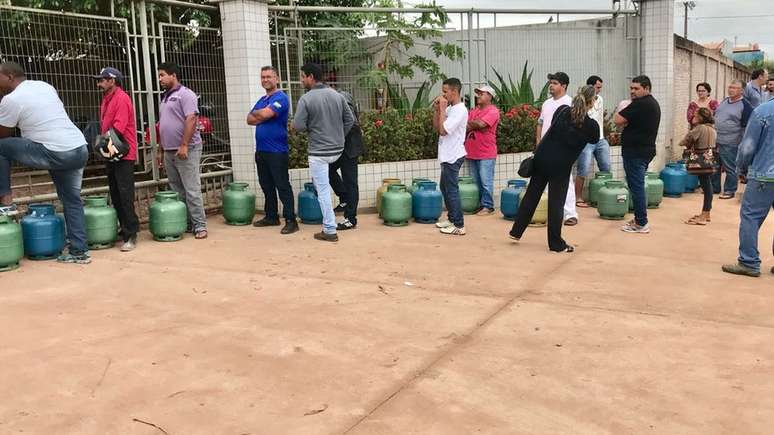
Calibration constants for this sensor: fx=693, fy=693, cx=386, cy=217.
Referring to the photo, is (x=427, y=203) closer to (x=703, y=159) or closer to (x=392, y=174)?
(x=392, y=174)

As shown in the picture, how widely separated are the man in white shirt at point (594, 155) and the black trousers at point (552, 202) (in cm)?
256

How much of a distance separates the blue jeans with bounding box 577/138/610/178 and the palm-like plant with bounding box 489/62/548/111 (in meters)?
1.33

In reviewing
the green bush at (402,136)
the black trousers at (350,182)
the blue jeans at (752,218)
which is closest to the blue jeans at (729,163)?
the green bush at (402,136)

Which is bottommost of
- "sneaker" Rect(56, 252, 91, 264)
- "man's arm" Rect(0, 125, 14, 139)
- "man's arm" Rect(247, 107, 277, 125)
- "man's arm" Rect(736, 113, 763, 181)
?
"sneaker" Rect(56, 252, 91, 264)

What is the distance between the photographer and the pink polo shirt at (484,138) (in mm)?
8578

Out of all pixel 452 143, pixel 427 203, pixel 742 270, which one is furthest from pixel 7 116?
pixel 742 270

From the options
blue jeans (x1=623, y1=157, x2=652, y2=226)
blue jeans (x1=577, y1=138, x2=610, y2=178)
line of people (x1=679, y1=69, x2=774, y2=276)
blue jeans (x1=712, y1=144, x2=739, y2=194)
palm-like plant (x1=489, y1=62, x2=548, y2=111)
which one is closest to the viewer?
line of people (x1=679, y1=69, x2=774, y2=276)

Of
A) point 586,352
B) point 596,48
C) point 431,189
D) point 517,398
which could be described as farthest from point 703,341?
point 596,48

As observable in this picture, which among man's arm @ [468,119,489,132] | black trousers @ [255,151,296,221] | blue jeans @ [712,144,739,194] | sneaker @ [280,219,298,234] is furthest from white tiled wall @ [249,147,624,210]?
blue jeans @ [712,144,739,194]

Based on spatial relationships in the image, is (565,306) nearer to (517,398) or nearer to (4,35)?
(517,398)

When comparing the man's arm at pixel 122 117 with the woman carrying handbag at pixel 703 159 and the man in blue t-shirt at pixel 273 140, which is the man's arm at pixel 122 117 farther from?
the woman carrying handbag at pixel 703 159

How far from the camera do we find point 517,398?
3457 mm

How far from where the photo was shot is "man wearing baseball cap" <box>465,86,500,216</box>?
8.55m

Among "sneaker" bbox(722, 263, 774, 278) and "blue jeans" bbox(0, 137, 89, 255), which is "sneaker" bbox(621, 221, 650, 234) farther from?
"blue jeans" bbox(0, 137, 89, 255)
